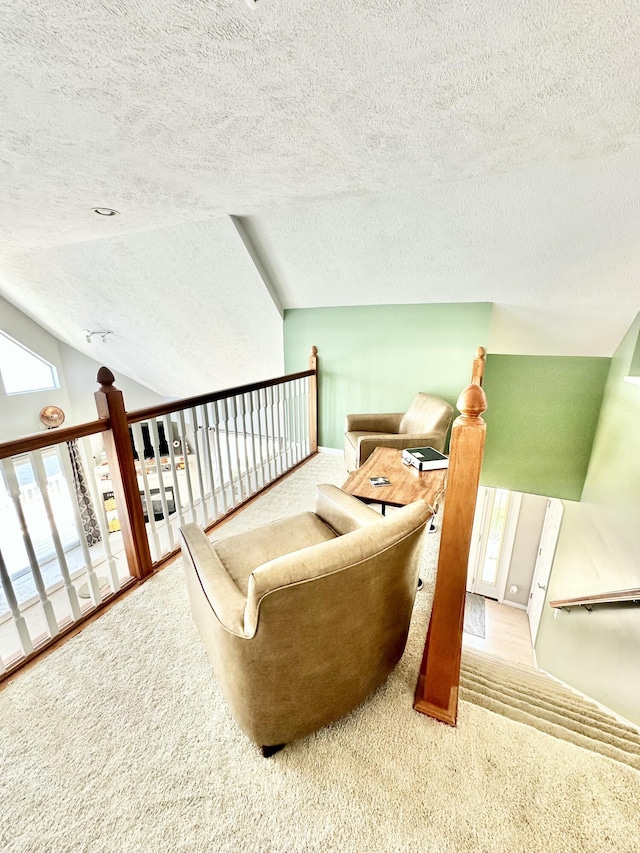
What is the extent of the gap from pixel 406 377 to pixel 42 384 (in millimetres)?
6355

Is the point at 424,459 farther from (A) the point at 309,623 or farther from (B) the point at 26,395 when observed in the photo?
(B) the point at 26,395

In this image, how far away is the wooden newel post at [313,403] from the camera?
4008 mm

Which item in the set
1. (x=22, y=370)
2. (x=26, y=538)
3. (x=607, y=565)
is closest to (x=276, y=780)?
(x=26, y=538)

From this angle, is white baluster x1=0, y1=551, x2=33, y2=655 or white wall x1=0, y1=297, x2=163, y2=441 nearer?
white baluster x1=0, y1=551, x2=33, y2=655

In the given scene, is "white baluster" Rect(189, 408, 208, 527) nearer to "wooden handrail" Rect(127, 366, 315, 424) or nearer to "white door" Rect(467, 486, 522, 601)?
"wooden handrail" Rect(127, 366, 315, 424)

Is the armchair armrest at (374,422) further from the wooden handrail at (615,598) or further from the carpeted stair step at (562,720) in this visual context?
the carpeted stair step at (562,720)

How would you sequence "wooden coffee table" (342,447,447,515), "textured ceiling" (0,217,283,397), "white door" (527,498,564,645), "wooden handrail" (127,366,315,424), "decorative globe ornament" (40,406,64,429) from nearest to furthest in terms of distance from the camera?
"wooden handrail" (127,366,315,424) → "wooden coffee table" (342,447,447,515) → "textured ceiling" (0,217,283,397) → "white door" (527,498,564,645) → "decorative globe ornament" (40,406,64,429)

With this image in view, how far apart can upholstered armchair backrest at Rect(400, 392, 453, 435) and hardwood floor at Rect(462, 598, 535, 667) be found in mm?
2970

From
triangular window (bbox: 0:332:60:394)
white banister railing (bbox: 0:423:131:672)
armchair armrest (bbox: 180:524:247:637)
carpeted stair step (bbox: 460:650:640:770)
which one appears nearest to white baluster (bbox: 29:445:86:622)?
white banister railing (bbox: 0:423:131:672)

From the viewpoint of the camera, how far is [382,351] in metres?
3.87

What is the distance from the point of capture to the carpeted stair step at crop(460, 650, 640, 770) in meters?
1.30

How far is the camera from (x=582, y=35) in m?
1.05

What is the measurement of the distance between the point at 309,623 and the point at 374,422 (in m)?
2.79

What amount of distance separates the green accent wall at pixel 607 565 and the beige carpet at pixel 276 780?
4.29ft
